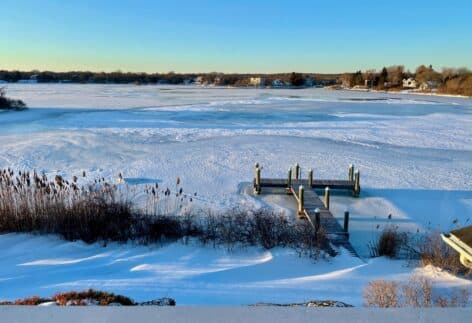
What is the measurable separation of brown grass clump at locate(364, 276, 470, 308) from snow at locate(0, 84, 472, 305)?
508 millimetres

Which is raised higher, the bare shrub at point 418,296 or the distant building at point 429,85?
the distant building at point 429,85

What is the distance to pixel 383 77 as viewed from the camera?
96500mm

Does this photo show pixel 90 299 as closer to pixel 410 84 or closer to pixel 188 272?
pixel 188 272

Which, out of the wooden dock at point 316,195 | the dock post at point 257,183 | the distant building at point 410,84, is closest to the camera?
the wooden dock at point 316,195

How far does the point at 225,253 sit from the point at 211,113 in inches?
898

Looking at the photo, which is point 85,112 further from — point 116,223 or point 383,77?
point 383,77

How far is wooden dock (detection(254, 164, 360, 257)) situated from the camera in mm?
7504

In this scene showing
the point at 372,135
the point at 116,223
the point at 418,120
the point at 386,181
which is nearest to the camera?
the point at 116,223

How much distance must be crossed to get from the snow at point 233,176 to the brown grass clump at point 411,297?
508 millimetres

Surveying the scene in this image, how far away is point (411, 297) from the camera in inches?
147

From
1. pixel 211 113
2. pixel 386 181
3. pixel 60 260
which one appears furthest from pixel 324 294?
pixel 211 113

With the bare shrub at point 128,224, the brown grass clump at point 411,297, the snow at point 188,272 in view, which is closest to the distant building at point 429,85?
the bare shrub at point 128,224

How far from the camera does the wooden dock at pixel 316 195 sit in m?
7.50

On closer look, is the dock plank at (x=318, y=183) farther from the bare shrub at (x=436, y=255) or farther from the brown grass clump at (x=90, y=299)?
the brown grass clump at (x=90, y=299)
